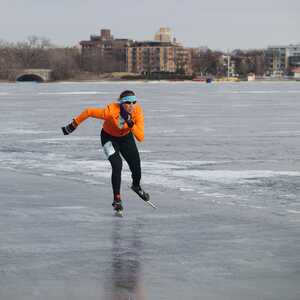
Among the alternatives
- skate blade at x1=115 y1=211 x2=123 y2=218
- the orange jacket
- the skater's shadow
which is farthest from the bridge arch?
the skater's shadow

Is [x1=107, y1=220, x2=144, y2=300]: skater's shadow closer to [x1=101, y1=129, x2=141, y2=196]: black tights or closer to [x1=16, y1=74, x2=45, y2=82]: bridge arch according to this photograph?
[x1=101, y1=129, x2=141, y2=196]: black tights

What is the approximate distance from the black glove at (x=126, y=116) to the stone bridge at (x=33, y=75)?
16253 centimetres

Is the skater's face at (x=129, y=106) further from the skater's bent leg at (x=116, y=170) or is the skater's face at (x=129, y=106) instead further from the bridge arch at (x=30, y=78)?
the bridge arch at (x=30, y=78)

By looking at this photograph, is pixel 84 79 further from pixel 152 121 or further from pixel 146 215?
pixel 146 215

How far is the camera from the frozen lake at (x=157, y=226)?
6.12m

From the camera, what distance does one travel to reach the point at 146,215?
950 cm

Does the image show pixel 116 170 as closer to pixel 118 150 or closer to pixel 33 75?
pixel 118 150

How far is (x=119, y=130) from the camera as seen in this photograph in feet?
32.6

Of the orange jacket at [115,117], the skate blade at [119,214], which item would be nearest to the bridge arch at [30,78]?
the orange jacket at [115,117]

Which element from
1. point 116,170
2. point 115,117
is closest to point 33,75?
point 116,170

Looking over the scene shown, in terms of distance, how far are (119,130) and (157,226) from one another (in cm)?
157

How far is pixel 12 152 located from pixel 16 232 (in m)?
9.23

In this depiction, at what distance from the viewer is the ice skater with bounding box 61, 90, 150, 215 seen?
9.65 meters

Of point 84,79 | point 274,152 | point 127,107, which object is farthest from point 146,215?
point 84,79
